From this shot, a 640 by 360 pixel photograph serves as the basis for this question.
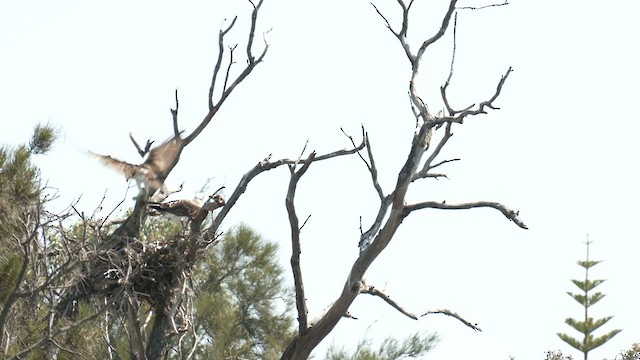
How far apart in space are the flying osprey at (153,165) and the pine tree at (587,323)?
51.6ft

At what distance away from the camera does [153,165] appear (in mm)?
8984

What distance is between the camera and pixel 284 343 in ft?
55.8

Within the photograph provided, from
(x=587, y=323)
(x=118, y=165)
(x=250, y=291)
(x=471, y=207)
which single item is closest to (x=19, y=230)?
(x=118, y=165)

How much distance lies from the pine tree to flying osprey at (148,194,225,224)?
51.3ft

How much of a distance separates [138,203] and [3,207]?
2.62 meters

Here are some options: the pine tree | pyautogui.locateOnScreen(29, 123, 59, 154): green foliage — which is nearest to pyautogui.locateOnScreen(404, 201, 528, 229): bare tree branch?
pyautogui.locateOnScreen(29, 123, 59, 154): green foliage

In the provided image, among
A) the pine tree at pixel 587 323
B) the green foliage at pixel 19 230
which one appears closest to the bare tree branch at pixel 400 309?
the green foliage at pixel 19 230

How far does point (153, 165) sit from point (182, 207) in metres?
0.36

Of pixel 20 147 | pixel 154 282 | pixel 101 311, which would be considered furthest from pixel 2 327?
pixel 20 147

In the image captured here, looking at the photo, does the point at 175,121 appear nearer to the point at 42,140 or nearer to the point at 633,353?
the point at 42,140

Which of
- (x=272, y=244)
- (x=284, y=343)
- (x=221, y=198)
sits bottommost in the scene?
(x=221, y=198)

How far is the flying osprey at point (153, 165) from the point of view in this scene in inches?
351

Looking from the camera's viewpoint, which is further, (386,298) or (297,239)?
(386,298)

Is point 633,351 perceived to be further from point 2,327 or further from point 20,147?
point 2,327
